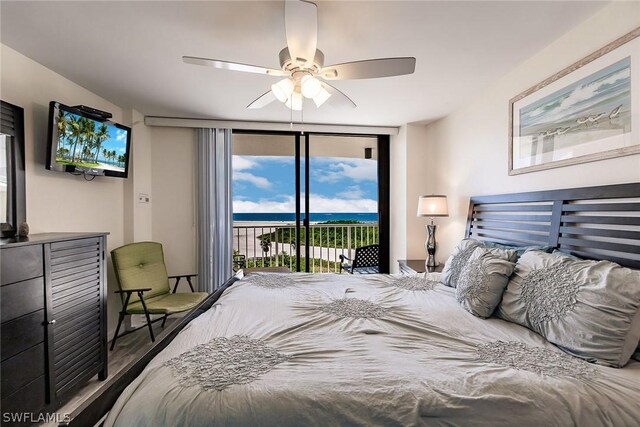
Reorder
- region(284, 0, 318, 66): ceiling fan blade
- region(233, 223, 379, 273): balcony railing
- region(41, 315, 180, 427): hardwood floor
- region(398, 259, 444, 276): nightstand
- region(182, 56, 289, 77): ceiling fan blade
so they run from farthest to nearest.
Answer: region(233, 223, 379, 273): balcony railing → region(398, 259, 444, 276): nightstand → region(41, 315, 180, 427): hardwood floor → region(182, 56, 289, 77): ceiling fan blade → region(284, 0, 318, 66): ceiling fan blade

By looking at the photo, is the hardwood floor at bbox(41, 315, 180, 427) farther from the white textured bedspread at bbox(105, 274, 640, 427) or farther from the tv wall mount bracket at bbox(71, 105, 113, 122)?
the tv wall mount bracket at bbox(71, 105, 113, 122)

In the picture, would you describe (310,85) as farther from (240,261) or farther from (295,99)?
(240,261)

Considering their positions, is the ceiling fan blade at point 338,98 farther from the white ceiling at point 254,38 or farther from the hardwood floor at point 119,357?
the hardwood floor at point 119,357

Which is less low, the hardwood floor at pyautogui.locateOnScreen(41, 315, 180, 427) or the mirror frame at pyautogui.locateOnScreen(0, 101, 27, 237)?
the mirror frame at pyautogui.locateOnScreen(0, 101, 27, 237)

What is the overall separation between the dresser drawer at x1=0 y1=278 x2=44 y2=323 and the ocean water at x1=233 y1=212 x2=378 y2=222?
244 centimetres

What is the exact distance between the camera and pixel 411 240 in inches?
143

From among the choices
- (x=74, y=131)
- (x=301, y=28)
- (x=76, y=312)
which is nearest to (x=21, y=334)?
(x=76, y=312)

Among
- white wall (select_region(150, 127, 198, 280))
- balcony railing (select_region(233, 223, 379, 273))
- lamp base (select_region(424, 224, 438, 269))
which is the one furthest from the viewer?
balcony railing (select_region(233, 223, 379, 273))

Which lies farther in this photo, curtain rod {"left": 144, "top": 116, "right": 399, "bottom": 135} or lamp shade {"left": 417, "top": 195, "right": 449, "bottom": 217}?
curtain rod {"left": 144, "top": 116, "right": 399, "bottom": 135}

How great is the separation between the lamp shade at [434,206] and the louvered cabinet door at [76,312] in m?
2.98

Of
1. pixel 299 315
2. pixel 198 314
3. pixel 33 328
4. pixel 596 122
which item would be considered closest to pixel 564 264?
pixel 596 122

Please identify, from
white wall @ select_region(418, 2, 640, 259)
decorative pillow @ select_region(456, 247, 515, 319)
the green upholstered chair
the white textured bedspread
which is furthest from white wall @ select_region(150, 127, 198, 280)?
decorative pillow @ select_region(456, 247, 515, 319)

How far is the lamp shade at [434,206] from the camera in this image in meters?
3.04

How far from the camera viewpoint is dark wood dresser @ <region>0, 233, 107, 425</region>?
5.09 feet
